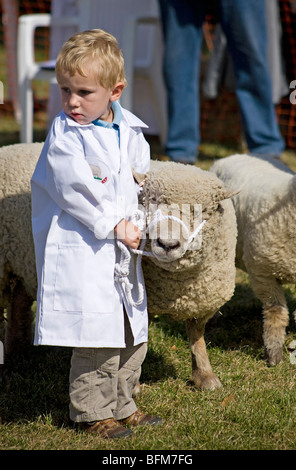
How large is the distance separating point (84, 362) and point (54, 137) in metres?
0.85

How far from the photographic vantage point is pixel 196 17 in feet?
16.9

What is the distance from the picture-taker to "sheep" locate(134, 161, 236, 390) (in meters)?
2.31

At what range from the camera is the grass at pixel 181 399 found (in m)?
2.49

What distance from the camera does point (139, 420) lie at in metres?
2.63

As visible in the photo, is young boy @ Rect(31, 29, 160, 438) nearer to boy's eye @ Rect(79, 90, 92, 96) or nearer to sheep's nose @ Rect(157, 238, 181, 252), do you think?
boy's eye @ Rect(79, 90, 92, 96)

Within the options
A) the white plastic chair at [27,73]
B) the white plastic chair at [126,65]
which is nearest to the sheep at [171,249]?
the white plastic chair at [126,65]

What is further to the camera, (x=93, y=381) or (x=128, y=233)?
(x=93, y=381)

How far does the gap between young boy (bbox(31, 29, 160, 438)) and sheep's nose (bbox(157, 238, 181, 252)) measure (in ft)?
0.37

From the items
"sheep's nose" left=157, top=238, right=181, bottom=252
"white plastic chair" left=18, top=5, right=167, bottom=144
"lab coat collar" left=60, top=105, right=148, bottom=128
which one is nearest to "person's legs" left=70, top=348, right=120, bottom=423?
"sheep's nose" left=157, top=238, right=181, bottom=252

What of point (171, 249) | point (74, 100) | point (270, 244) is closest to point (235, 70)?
point (270, 244)

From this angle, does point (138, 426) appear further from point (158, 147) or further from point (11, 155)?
point (158, 147)

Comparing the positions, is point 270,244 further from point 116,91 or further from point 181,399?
point 116,91

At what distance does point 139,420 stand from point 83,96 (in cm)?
131

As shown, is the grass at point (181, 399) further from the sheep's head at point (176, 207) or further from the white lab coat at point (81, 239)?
the sheep's head at point (176, 207)
